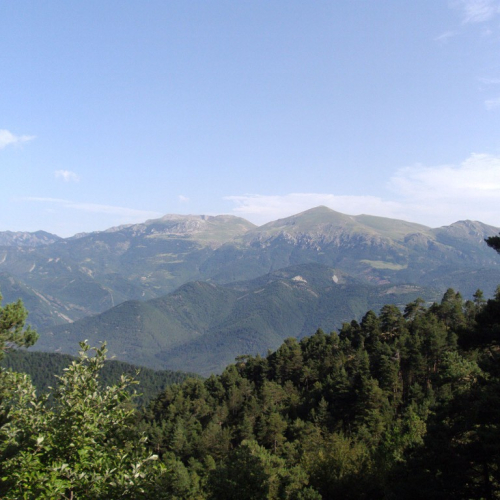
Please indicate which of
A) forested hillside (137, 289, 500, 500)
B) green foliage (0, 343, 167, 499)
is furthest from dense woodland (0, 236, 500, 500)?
forested hillside (137, 289, 500, 500)

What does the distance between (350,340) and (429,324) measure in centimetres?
3269

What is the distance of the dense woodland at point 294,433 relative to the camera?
1171 centimetres

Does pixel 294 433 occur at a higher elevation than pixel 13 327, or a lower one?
lower

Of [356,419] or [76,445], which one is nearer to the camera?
[76,445]

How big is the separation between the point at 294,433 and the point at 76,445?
59.6m

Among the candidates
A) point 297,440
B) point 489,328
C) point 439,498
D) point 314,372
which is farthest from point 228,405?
point 489,328

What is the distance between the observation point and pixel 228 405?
9025 centimetres

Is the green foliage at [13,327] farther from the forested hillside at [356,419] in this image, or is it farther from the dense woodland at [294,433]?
the forested hillside at [356,419]

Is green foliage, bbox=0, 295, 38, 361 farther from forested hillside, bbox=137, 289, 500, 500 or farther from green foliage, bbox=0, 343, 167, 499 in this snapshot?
forested hillside, bbox=137, 289, 500, 500

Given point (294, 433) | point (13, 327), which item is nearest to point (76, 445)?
point (13, 327)

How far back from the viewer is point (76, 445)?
1179cm

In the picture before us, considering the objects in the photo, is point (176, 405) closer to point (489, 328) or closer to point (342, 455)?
point (342, 455)

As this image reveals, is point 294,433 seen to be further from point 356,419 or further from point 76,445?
point 76,445

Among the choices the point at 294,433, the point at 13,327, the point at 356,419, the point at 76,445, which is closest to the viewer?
the point at 76,445
